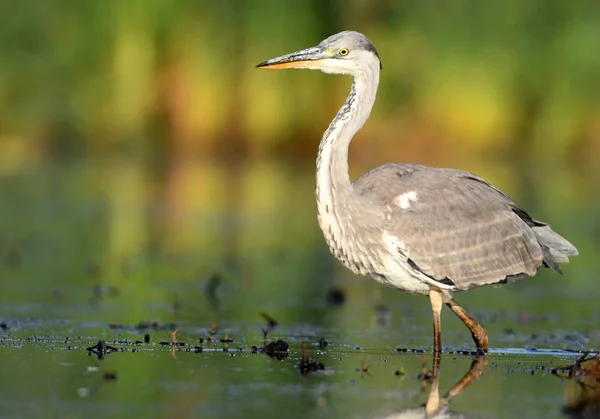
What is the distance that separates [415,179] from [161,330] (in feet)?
6.69

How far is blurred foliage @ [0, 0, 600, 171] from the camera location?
2573 cm

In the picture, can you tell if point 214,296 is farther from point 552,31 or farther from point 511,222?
point 552,31

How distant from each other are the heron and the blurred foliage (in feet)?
53.7

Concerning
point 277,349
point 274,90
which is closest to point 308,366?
point 277,349

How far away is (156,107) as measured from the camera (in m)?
26.3

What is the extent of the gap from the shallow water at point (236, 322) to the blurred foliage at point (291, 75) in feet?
22.9

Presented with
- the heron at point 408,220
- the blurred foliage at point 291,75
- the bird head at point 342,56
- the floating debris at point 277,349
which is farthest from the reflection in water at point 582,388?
the blurred foliage at point 291,75

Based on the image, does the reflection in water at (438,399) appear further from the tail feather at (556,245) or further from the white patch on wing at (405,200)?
the tail feather at (556,245)

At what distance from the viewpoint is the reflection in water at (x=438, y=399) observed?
249 inches

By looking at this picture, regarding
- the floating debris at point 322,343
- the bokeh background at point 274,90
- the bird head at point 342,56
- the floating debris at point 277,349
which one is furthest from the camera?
the bokeh background at point 274,90

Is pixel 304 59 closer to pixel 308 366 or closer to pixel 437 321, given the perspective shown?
pixel 437 321

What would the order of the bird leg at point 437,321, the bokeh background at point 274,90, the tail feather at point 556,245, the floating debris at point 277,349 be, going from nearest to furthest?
the floating debris at point 277,349 < the bird leg at point 437,321 < the tail feather at point 556,245 < the bokeh background at point 274,90

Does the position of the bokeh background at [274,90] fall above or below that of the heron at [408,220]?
above

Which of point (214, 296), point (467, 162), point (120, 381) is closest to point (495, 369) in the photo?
point (120, 381)
